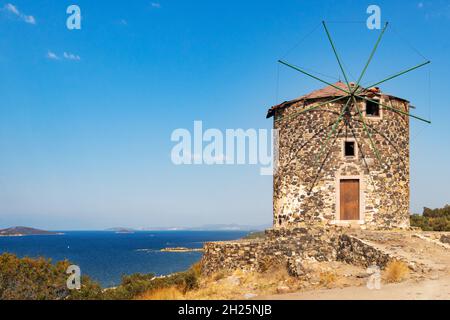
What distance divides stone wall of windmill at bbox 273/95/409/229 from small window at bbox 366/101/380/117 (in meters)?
0.21

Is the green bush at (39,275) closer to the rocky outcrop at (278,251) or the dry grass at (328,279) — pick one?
the rocky outcrop at (278,251)

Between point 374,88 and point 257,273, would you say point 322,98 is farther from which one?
point 257,273

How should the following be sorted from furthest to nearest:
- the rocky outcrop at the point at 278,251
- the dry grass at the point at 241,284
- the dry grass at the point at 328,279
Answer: the rocky outcrop at the point at 278,251
the dry grass at the point at 328,279
the dry grass at the point at 241,284

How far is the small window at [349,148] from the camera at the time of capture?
16312 millimetres

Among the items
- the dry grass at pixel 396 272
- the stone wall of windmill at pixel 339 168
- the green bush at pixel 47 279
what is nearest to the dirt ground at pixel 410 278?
the dry grass at pixel 396 272

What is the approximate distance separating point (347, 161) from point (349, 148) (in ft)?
1.78

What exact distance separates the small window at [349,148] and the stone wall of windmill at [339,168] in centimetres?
18

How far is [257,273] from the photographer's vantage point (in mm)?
14391

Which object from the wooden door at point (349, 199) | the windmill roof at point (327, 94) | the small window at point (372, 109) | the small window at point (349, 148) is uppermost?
the windmill roof at point (327, 94)

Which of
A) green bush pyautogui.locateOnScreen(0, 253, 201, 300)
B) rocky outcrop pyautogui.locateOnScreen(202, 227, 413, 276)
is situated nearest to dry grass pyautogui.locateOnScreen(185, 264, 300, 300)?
rocky outcrop pyautogui.locateOnScreen(202, 227, 413, 276)

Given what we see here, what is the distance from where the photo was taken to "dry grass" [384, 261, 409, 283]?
33.1ft

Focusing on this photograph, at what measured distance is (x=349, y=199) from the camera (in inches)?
634
